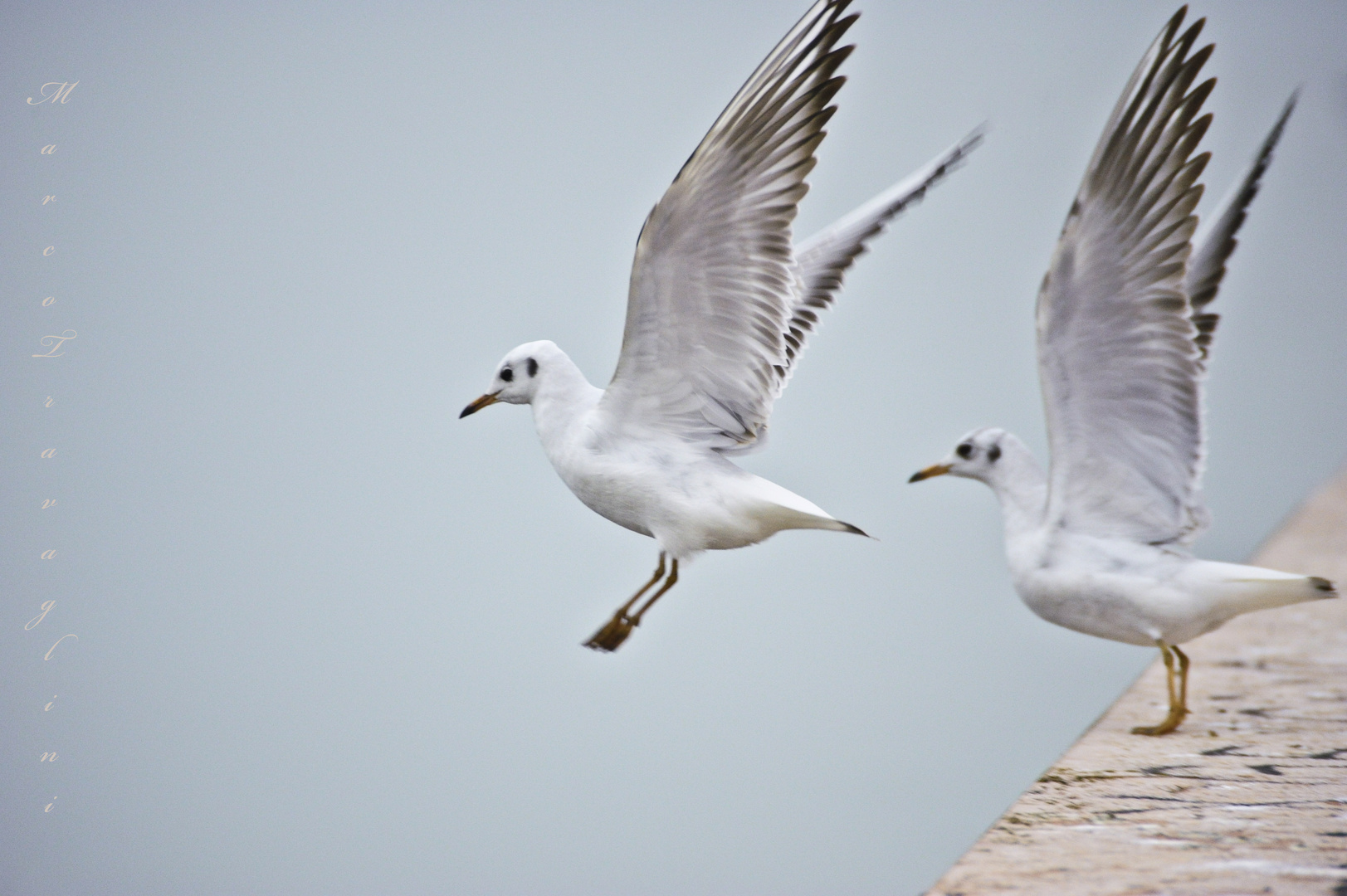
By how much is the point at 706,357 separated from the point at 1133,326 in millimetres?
768

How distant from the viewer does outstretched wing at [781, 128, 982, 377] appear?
1.95 meters

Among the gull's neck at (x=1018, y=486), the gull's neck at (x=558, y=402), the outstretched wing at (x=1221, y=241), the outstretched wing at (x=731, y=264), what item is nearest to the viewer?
the outstretched wing at (x=731, y=264)

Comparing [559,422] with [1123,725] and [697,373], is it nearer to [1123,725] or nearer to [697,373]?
[697,373]

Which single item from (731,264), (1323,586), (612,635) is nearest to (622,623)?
(612,635)

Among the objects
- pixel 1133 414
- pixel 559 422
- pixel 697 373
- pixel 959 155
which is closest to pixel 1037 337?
pixel 1133 414

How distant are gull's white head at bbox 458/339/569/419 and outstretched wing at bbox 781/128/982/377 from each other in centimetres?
41

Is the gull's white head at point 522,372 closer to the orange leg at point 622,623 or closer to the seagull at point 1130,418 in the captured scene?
the orange leg at point 622,623

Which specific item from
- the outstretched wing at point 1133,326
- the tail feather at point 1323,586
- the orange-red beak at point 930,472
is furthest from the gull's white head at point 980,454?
the tail feather at point 1323,586

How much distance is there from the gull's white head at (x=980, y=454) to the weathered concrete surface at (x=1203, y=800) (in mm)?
556

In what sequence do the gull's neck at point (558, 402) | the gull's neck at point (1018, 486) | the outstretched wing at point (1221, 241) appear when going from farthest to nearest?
1. the outstretched wing at point (1221, 241)
2. the gull's neck at point (1018, 486)
3. the gull's neck at point (558, 402)

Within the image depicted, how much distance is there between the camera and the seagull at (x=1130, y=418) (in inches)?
73.9

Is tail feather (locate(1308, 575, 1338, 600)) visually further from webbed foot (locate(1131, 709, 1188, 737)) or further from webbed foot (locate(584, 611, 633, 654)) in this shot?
webbed foot (locate(584, 611, 633, 654))

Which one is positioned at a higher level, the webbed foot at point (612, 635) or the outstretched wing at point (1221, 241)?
the outstretched wing at point (1221, 241)

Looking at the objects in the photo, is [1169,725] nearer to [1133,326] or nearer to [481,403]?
[1133,326]
